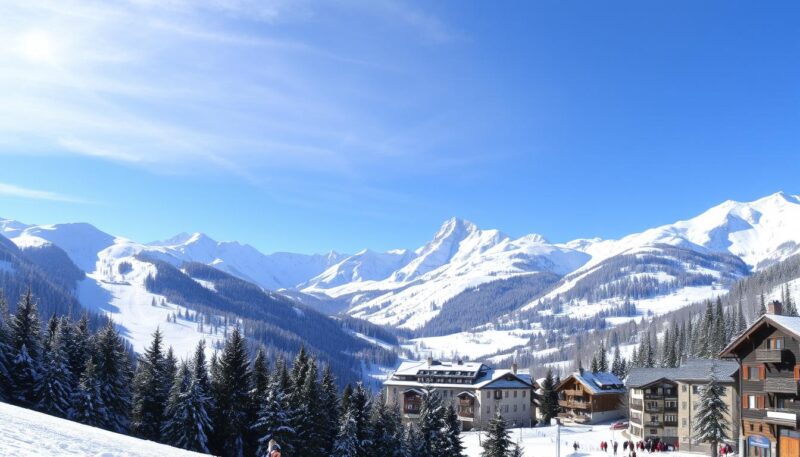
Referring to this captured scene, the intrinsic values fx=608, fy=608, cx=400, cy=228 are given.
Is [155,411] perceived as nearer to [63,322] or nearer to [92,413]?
[92,413]

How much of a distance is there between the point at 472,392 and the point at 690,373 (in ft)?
154

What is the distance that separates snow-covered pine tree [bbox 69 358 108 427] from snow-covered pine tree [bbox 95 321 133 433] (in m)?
1.09

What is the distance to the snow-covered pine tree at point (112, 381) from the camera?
51881mm

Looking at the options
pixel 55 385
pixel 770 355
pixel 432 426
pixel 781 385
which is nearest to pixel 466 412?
pixel 432 426

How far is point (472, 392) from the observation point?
117625 millimetres

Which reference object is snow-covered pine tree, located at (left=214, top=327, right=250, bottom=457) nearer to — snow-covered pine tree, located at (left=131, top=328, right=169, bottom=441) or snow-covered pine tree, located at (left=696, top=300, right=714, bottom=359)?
snow-covered pine tree, located at (left=131, top=328, right=169, bottom=441)

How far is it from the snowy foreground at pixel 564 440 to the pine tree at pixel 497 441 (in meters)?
5.23

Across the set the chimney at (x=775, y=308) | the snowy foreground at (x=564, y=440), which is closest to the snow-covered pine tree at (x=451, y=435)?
the snowy foreground at (x=564, y=440)

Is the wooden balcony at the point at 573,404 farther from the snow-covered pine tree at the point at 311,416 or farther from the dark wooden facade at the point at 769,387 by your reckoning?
the snow-covered pine tree at the point at 311,416

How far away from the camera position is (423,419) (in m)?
68.4

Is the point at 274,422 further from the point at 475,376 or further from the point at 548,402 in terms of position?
the point at 548,402

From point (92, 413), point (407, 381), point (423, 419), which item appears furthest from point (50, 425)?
point (407, 381)

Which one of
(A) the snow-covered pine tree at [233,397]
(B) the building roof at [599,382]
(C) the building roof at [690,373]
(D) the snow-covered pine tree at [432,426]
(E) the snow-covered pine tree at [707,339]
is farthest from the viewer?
(E) the snow-covered pine tree at [707,339]

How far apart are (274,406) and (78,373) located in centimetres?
1833
